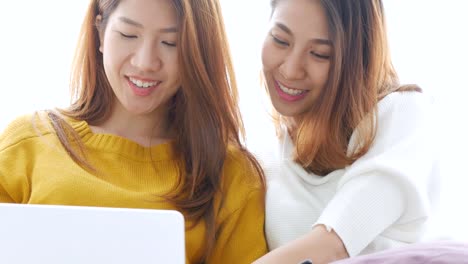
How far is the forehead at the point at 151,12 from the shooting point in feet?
5.36

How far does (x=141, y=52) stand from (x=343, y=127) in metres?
0.46

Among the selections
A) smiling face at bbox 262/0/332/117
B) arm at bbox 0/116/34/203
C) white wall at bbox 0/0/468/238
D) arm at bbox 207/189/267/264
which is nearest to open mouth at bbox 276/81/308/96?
smiling face at bbox 262/0/332/117

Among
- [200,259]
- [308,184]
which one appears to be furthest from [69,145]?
[308,184]

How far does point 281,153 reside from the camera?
1.75 metres

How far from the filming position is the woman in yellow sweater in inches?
64.4

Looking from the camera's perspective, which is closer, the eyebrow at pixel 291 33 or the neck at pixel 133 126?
the eyebrow at pixel 291 33

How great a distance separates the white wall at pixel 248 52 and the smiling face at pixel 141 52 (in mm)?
515

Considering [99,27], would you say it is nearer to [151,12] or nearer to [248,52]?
[151,12]

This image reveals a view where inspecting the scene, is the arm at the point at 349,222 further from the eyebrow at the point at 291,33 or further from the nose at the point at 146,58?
the nose at the point at 146,58

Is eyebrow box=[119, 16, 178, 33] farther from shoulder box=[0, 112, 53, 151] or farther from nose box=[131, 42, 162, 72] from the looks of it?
shoulder box=[0, 112, 53, 151]

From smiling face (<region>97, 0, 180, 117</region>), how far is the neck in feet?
0.23

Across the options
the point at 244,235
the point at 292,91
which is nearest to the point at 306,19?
the point at 292,91

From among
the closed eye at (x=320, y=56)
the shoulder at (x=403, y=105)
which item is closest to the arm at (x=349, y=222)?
the shoulder at (x=403, y=105)

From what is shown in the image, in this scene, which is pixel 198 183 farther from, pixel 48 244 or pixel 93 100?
pixel 48 244
